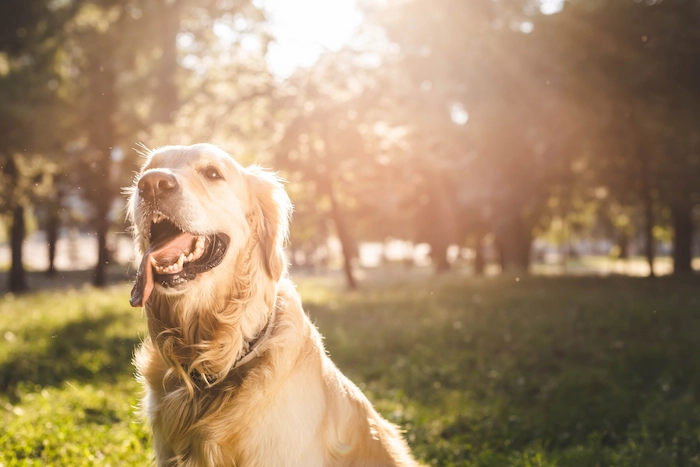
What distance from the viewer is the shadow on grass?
7.07 metres

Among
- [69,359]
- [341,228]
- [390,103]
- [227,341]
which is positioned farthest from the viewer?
[341,228]

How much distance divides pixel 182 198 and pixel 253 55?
17157 mm

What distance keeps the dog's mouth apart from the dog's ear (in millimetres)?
264

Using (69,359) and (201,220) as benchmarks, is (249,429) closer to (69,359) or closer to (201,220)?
(201,220)

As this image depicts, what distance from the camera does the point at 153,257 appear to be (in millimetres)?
2613

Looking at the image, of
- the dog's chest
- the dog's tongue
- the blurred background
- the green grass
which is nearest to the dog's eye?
the dog's tongue

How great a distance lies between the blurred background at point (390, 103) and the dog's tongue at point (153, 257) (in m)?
10.2

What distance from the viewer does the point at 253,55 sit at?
1858 cm

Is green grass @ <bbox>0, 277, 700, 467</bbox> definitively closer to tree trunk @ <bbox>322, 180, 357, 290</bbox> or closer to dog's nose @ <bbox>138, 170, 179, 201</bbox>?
dog's nose @ <bbox>138, 170, 179, 201</bbox>

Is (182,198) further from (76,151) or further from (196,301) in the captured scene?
(76,151)

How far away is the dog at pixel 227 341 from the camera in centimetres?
260

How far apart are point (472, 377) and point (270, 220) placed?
16.7 feet

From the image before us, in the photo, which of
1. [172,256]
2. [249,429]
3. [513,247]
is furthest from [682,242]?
[172,256]

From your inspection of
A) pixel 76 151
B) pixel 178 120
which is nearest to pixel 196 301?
pixel 178 120
